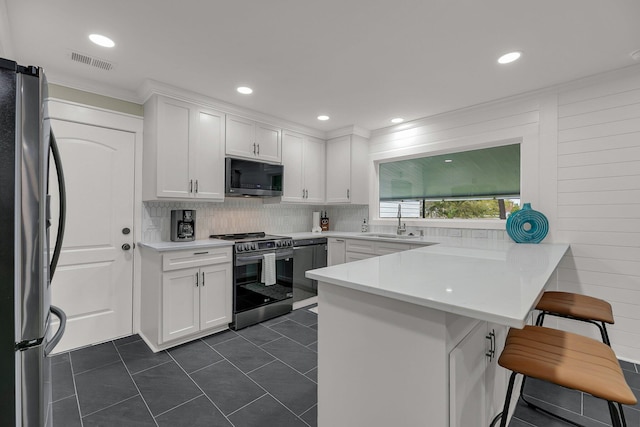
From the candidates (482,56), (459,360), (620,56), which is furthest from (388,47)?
(459,360)

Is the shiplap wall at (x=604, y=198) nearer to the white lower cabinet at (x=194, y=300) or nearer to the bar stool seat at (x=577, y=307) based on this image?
the bar stool seat at (x=577, y=307)

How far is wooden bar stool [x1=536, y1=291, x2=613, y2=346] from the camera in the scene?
66.9 inches

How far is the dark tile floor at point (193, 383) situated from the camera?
68.3 inches

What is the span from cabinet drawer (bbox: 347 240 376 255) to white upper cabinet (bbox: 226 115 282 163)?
1.48 meters

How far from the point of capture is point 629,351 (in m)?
2.45

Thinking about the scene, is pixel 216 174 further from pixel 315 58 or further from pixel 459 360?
pixel 459 360

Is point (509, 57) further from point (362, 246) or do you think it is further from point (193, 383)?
point (193, 383)

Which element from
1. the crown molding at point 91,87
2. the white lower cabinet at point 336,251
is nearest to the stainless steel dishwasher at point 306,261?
the white lower cabinet at point 336,251

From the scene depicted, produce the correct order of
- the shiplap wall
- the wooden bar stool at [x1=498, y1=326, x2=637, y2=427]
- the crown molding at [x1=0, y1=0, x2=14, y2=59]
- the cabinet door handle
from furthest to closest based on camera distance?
the shiplap wall
the crown molding at [x1=0, y1=0, x2=14, y2=59]
the cabinet door handle
the wooden bar stool at [x1=498, y1=326, x2=637, y2=427]

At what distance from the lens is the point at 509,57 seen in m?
2.24

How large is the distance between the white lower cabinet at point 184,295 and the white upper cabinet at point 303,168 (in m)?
1.38

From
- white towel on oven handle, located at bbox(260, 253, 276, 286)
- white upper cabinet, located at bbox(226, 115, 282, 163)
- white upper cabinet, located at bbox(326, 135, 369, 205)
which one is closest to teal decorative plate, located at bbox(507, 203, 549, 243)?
white upper cabinet, located at bbox(326, 135, 369, 205)

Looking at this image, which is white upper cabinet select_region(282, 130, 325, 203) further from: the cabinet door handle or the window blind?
the cabinet door handle

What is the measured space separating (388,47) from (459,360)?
81.5 inches
